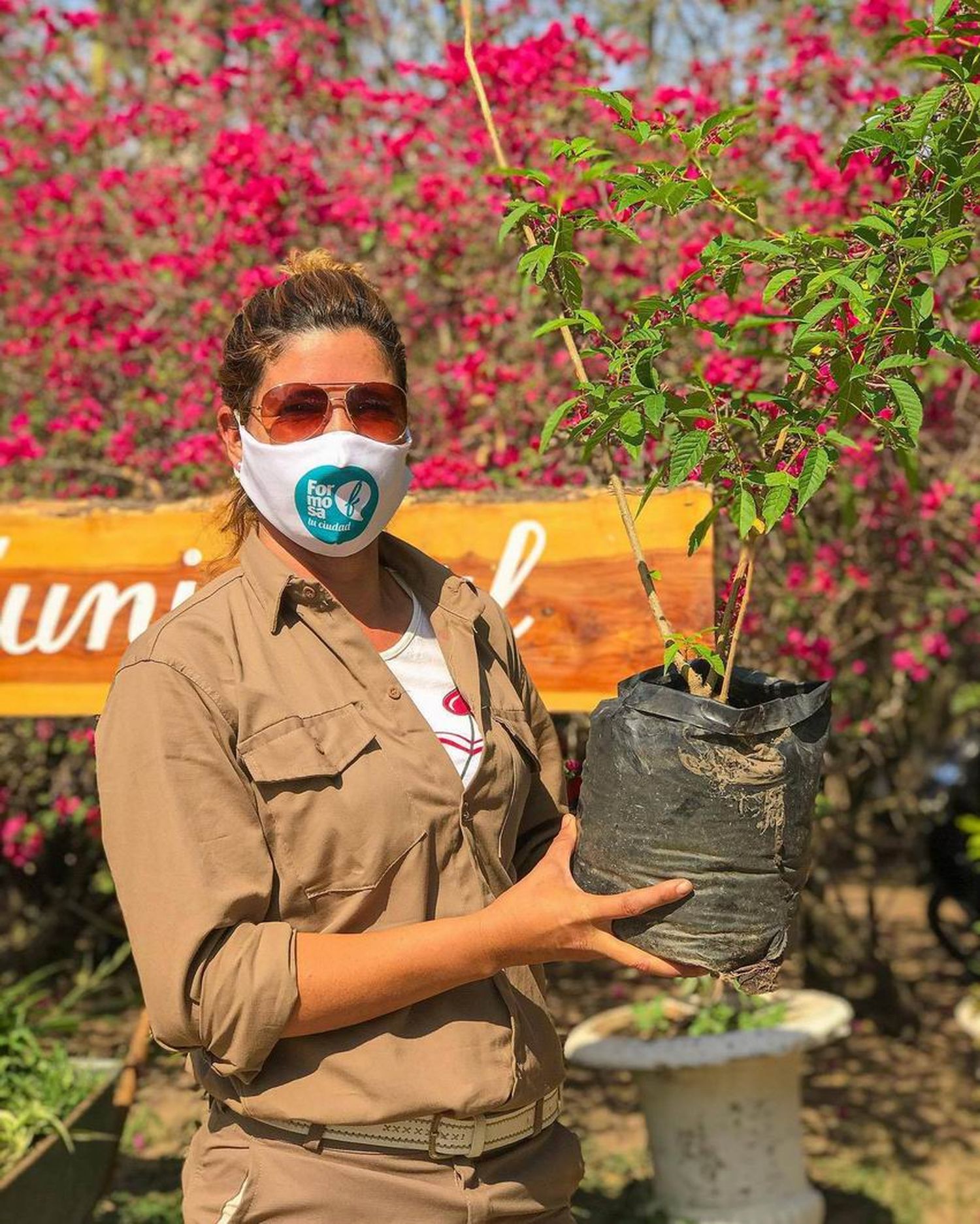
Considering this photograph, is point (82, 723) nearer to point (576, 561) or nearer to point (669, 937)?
point (576, 561)

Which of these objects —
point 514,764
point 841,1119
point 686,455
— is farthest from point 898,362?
point 841,1119

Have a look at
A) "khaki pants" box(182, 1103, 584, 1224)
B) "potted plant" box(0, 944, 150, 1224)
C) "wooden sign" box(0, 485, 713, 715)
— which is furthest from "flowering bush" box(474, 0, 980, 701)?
"potted plant" box(0, 944, 150, 1224)

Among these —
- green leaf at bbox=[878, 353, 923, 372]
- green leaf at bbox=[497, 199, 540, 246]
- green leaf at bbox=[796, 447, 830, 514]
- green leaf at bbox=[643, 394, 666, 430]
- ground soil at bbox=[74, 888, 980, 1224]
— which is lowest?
ground soil at bbox=[74, 888, 980, 1224]

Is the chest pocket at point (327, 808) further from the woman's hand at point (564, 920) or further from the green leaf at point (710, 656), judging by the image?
the green leaf at point (710, 656)

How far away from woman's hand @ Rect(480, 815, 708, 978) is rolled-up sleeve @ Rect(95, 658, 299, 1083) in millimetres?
247

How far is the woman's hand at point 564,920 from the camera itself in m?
1.66

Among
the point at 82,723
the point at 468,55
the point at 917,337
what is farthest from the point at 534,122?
the point at 917,337

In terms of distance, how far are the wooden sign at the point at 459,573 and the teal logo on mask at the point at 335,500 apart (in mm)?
1120

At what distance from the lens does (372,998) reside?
166 cm

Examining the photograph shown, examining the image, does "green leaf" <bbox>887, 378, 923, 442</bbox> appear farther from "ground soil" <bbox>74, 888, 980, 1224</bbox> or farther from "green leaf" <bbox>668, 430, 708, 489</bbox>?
"ground soil" <bbox>74, 888, 980, 1224</bbox>

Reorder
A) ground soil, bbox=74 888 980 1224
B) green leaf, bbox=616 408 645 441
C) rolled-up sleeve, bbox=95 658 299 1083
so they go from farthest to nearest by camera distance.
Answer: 1. ground soil, bbox=74 888 980 1224
2. green leaf, bbox=616 408 645 441
3. rolled-up sleeve, bbox=95 658 299 1083

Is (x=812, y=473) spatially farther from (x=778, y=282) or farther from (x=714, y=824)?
(x=714, y=824)

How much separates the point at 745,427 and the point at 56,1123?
95.2 inches

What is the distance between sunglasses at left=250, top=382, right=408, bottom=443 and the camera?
1861mm
